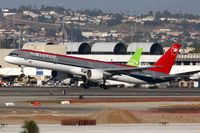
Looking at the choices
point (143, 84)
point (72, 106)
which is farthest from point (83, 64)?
point (72, 106)

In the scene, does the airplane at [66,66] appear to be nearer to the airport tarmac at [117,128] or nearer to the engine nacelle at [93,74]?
the engine nacelle at [93,74]

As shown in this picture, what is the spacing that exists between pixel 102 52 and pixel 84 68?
71611mm

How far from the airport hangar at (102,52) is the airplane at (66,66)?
86.5ft

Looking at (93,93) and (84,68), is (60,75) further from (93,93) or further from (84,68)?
(93,93)

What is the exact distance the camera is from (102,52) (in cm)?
18788

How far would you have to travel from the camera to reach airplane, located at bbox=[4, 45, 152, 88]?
4550 inches

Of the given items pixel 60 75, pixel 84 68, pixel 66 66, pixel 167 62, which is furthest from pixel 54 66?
pixel 167 62

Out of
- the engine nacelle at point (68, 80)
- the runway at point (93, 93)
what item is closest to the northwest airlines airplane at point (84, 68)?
the runway at point (93, 93)

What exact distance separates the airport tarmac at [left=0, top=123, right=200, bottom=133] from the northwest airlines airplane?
5772 cm

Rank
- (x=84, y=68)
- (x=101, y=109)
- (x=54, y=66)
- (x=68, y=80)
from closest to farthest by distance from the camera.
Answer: (x=101, y=109) → (x=54, y=66) → (x=84, y=68) → (x=68, y=80)

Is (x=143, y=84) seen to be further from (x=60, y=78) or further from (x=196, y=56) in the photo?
(x=196, y=56)

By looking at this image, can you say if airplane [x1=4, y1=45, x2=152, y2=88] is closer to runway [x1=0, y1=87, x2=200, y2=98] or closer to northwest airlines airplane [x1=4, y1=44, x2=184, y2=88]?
northwest airlines airplane [x1=4, y1=44, x2=184, y2=88]

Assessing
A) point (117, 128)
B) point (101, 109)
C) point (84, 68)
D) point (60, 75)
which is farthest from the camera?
point (60, 75)

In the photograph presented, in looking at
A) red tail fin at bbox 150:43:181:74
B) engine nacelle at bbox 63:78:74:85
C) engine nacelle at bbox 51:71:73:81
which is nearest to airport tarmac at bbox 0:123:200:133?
engine nacelle at bbox 51:71:73:81
